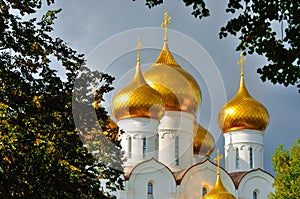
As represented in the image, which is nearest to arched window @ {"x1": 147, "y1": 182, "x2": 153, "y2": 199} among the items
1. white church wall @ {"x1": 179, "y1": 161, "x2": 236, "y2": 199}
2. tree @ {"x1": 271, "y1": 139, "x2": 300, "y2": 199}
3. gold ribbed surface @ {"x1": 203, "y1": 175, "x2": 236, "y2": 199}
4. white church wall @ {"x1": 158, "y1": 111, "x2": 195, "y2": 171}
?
white church wall @ {"x1": 179, "y1": 161, "x2": 236, "y2": 199}

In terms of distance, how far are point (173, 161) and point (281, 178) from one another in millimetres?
13167

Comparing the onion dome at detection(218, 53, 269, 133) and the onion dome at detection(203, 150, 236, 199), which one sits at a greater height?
the onion dome at detection(218, 53, 269, 133)

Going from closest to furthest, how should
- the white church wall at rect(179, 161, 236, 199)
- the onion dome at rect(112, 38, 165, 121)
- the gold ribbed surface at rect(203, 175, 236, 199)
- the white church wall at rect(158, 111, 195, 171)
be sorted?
the gold ribbed surface at rect(203, 175, 236, 199) < the white church wall at rect(179, 161, 236, 199) < the onion dome at rect(112, 38, 165, 121) < the white church wall at rect(158, 111, 195, 171)

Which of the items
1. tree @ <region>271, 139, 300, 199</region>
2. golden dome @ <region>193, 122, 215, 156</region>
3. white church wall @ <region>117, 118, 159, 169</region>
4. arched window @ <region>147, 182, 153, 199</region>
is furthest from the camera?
golden dome @ <region>193, 122, 215, 156</region>

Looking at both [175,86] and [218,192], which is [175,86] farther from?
[218,192]

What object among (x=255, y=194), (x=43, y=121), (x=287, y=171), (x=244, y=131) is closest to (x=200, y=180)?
(x=255, y=194)

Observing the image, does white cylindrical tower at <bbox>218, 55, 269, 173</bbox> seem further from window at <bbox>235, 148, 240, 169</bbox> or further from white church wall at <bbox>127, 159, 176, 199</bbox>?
white church wall at <bbox>127, 159, 176, 199</bbox>

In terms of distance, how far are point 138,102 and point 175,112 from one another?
142 inches

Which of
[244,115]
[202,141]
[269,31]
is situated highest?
[244,115]

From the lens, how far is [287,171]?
785 inches

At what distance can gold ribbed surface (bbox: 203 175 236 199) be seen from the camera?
28.9 metres

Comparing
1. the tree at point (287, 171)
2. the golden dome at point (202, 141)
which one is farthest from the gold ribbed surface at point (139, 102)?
the tree at point (287, 171)

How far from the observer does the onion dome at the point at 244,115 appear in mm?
33469

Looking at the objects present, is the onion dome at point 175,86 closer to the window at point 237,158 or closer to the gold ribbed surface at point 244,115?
the gold ribbed surface at point 244,115
